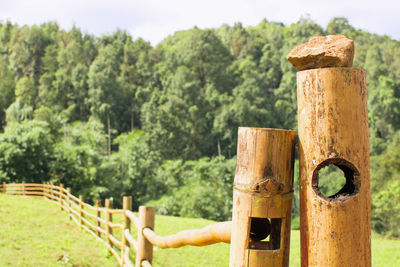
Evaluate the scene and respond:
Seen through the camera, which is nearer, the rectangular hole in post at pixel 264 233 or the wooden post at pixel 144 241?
the rectangular hole in post at pixel 264 233

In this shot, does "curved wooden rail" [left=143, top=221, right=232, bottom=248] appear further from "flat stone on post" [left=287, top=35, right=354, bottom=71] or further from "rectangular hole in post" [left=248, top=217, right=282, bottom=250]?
"flat stone on post" [left=287, top=35, right=354, bottom=71]

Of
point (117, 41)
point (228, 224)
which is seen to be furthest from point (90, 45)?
point (228, 224)

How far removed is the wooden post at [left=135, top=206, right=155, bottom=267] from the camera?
10.6 feet

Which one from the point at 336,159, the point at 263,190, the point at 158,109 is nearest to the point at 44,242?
the point at 263,190

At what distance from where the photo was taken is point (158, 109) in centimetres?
4094

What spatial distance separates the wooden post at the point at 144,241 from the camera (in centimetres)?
322

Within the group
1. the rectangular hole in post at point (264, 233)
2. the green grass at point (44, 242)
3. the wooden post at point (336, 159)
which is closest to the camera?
the wooden post at point (336, 159)

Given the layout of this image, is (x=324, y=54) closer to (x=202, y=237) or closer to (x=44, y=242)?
(x=202, y=237)

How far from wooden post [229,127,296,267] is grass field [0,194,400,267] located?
505 cm

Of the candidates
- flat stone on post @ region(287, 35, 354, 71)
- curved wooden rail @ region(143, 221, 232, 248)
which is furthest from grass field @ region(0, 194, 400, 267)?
flat stone on post @ region(287, 35, 354, 71)

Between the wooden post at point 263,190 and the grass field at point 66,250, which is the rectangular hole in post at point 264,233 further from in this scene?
the grass field at point 66,250

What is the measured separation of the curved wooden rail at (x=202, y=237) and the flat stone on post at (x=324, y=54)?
2.52ft

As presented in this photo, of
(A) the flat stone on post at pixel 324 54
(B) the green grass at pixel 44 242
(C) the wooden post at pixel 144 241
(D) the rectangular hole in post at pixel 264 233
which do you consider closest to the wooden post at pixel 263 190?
(D) the rectangular hole in post at pixel 264 233

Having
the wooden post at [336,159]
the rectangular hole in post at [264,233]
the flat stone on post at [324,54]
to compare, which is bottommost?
the rectangular hole in post at [264,233]
